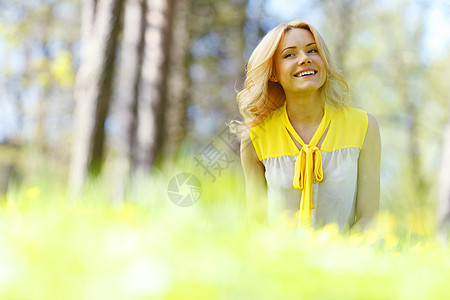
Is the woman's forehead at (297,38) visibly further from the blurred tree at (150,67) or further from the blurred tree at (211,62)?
the blurred tree at (211,62)

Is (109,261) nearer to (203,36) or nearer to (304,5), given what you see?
(203,36)

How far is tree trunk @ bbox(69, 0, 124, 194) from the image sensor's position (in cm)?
417

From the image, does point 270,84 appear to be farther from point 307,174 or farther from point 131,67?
point 131,67

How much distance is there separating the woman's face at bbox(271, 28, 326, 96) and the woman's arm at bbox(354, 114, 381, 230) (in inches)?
13.7

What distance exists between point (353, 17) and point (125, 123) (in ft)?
29.6

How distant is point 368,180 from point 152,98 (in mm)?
4100

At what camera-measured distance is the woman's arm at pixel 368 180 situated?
1.98 metres

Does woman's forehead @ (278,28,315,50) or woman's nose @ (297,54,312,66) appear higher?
woman's forehead @ (278,28,315,50)

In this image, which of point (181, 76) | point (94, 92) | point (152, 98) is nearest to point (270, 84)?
point (94, 92)

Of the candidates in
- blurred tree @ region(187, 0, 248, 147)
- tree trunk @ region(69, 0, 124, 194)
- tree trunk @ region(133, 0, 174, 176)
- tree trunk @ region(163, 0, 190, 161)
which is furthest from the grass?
blurred tree @ region(187, 0, 248, 147)

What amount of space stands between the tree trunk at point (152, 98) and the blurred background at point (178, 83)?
0.01 metres

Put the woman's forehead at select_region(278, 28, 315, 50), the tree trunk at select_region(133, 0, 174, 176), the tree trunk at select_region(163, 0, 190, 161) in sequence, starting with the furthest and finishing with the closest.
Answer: the tree trunk at select_region(163, 0, 190, 161), the tree trunk at select_region(133, 0, 174, 176), the woman's forehead at select_region(278, 28, 315, 50)

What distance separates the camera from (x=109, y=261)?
99cm

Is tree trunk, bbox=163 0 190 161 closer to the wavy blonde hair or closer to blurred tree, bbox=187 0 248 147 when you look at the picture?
blurred tree, bbox=187 0 248 147
